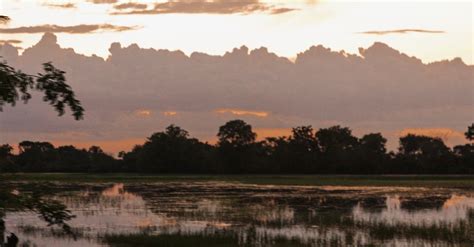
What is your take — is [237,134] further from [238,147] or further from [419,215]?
[419,215]

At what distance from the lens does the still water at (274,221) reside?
→ 91.9ft

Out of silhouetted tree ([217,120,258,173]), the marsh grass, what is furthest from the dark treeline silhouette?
the marsh grass

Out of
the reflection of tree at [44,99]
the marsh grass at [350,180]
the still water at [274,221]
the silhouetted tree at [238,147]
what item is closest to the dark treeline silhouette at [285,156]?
the silhouetted tree at [238,147]

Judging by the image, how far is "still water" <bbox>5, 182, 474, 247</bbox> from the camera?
28.0 m

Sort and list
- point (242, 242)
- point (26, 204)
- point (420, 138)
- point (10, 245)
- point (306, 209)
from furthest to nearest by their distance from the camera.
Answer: point (420, 138) → point (306, 209) → point (242, 242) → point (10, 245) → point (26, 204)

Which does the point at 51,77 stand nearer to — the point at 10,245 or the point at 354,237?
the point at 10,245

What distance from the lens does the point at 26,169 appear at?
168000 mm

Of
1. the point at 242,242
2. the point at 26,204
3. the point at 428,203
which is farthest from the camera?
the point at 428,203

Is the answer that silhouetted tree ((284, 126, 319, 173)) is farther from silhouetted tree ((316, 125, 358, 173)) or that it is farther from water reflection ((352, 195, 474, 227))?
water reflection ((352, 195, 474, 227))

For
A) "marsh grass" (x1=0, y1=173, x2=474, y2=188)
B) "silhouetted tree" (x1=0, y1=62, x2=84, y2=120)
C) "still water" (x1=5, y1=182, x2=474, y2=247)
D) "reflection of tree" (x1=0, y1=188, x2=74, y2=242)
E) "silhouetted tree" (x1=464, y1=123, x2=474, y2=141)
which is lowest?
"still water" (x1=5, y1=182, x2=474, y2=247)

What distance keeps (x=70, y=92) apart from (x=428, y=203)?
46349 millimetres

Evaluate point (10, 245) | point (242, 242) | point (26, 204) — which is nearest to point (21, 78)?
Result: point (26, 204)

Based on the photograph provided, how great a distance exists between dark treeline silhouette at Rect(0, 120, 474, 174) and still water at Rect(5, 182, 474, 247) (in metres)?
76.0

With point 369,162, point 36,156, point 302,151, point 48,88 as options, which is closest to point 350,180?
point 369,162
